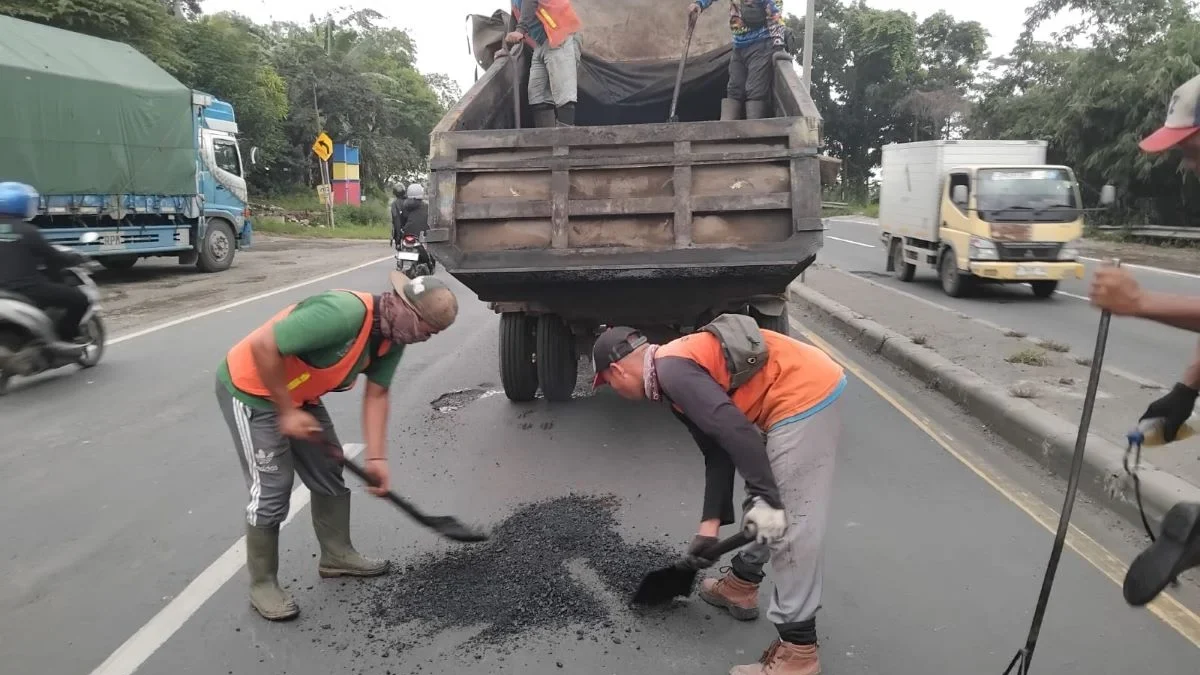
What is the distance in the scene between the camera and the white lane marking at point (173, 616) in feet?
10.6

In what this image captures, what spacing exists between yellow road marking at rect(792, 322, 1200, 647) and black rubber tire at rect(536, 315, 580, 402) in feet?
8.34

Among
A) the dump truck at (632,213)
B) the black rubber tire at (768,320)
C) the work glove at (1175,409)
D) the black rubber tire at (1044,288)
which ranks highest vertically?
the dump truck at (632,213)

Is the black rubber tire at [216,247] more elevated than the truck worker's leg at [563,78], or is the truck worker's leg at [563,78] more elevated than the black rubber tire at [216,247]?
the truck worker's leg at [563,78]

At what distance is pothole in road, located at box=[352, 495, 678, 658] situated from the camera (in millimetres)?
3447

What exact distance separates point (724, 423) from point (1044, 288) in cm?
1246

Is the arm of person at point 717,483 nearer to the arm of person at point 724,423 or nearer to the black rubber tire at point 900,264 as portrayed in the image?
the arm of person at point 724,423

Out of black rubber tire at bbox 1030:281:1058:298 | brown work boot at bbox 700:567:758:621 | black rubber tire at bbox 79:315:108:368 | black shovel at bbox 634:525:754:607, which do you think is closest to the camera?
black shovel at bbox 634:525:754:607

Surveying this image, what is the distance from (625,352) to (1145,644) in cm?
226

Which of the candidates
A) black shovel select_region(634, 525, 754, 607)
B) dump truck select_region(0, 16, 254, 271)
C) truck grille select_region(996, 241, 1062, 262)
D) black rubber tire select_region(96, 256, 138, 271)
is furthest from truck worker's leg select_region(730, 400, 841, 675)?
black rubber tire select_region(96, 256, 138, 271)

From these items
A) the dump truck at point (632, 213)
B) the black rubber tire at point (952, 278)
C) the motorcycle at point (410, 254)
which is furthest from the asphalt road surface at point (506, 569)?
the black rubber tire at point (952, 278)

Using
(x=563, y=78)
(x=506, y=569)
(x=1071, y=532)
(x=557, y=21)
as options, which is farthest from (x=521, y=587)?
(x=557, y=21)

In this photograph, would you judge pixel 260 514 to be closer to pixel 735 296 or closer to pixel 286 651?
pixel 286 651

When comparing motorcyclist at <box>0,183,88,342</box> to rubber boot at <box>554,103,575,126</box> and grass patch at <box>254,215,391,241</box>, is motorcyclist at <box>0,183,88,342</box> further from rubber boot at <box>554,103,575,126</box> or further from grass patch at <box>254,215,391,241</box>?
grass patch at <box>254,215,391,241</box>

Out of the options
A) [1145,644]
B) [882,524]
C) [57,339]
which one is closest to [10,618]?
[882,524]
